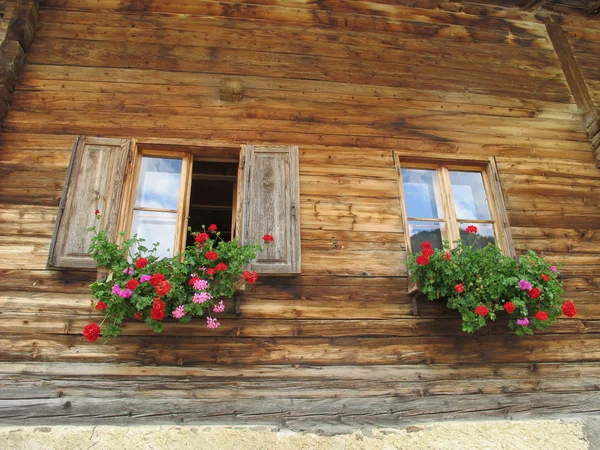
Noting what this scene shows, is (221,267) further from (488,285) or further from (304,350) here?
(488,285)

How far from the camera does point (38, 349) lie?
11.1 feet

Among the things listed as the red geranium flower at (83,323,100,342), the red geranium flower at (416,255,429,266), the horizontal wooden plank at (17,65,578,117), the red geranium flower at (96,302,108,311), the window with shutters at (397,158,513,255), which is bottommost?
the red geranium flower at (83,323,100,342)

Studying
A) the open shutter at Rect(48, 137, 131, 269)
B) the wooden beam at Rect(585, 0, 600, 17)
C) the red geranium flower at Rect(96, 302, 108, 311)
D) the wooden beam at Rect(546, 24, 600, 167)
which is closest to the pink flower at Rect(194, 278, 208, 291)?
the red geranium flower at Rect(96, 302, 108, 311)

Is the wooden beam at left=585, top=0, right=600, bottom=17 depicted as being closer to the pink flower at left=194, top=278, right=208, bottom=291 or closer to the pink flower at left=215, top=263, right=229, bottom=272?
the pink flower at left=215, top=263, right=229, bottom=272

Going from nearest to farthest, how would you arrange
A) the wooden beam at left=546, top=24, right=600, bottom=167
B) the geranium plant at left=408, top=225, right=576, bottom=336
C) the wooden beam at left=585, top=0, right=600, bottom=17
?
the geranium plant at left=408, top=225, right=576, bottom=336, the wooden beam at left=546, top=24, right=600, bottom=167, the wooden beam at left=585, top=0, right=600, bottom=17

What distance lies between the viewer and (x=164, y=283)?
10.4 feet

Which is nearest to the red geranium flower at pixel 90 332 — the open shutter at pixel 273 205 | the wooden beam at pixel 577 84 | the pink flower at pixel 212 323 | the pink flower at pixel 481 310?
the pink flower at pixel 212 323

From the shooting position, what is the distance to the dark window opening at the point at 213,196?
6.68 metres

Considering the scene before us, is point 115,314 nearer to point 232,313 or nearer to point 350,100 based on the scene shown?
point 232,313

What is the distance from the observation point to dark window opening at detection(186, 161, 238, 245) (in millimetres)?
6684

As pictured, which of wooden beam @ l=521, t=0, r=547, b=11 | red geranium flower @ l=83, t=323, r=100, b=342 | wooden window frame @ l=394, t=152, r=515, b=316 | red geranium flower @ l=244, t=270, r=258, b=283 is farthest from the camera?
wooden beam @ l=521, t=0, r=547, b=11

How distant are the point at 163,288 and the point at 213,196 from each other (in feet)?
14.9

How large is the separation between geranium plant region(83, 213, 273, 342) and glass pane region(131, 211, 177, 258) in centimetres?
36

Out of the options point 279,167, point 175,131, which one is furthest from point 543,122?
point 175,131
